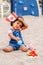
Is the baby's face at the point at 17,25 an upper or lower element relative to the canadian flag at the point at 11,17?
lower

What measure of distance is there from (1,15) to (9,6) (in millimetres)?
531

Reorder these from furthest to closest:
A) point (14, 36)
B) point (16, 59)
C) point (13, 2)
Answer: point (13, 2) < point (14, 36) < point (16, 59)

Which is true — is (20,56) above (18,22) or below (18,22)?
below

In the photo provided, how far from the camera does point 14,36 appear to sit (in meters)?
4.02

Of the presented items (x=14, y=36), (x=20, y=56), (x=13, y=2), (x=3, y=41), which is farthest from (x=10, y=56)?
(x=13, y=2)

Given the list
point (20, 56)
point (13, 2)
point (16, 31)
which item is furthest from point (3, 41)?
point (13, 2)

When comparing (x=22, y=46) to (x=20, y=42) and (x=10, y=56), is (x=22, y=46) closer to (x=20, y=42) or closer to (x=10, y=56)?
(x=20, y=42)

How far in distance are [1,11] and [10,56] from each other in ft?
19.6

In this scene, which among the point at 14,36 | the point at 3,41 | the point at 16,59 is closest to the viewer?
the point at 16,59

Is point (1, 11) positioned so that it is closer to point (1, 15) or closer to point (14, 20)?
point (1, 15)

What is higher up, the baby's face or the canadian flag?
the canadian flag

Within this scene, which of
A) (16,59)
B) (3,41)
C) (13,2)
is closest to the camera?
(16,59)

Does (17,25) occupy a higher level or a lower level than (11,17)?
lower

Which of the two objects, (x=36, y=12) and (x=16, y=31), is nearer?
(x=16, y=31)
